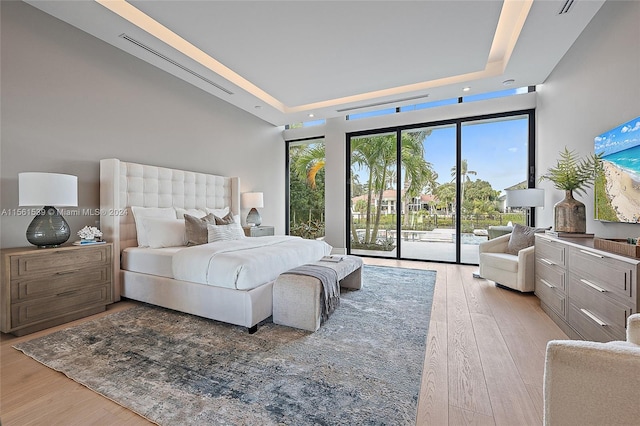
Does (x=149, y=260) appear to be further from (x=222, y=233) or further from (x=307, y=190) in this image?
(x=307, y=190)

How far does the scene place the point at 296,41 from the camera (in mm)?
3143

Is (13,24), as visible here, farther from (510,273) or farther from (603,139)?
(510,273)

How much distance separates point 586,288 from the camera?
2051 millimetres

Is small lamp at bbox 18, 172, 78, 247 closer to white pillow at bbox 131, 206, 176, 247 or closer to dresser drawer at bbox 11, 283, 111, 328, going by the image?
dresser drawer at bbox 11, 283, 111, 328

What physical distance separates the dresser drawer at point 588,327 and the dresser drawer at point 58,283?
4.19 meters

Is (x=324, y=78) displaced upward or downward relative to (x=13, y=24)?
upward

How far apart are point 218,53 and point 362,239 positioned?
4.28 metres

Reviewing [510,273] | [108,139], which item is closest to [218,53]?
[108,139]

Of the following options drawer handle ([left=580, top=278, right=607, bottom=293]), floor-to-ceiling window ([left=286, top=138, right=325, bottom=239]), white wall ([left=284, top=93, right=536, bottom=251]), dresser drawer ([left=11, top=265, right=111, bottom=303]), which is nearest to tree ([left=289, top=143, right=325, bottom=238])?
floor-to-ceiling window ([left=286, top=138, right=325, bottom=239])

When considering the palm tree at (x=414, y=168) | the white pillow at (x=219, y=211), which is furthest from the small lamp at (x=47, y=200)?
the palm tree at (x=414, y=168)

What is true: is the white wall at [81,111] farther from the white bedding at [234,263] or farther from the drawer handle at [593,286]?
the drawer handle at [593,286]

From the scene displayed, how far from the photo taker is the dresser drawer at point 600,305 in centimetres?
166

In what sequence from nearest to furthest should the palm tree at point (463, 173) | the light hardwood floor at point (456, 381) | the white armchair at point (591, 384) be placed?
1. the white armchair at point (591, 384)
2. the light hardwood floor at point (456, 381)
3. the palm tree at point (463, 173)

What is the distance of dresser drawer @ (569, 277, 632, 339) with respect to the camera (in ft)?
5.44
